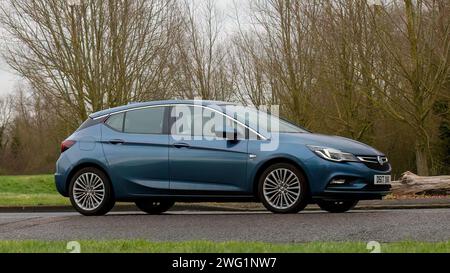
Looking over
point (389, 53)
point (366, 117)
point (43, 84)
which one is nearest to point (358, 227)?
point (389, 53)

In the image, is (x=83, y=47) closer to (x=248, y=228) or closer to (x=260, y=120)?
(x=260, y=120)

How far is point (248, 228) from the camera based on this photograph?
8.34m

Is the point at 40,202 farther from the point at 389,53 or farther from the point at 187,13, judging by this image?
the point at 187,13

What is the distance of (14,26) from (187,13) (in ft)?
45.1

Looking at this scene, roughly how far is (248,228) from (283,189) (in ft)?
4.30

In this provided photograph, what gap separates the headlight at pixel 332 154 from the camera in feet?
30.7

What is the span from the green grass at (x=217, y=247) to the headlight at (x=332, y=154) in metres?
2.58

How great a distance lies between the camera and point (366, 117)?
1212 inches

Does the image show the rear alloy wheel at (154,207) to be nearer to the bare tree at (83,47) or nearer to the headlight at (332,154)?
→ the headlight at (332,154)

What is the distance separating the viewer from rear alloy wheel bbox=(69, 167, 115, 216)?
34.1 ft

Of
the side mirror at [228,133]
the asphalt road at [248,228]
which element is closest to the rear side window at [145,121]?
the side mirror at [228,133]

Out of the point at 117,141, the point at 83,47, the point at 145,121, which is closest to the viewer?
the point at 117,141

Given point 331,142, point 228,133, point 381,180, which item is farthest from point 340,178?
point 228,133

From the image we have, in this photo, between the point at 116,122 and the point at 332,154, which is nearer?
the point at 332,154
